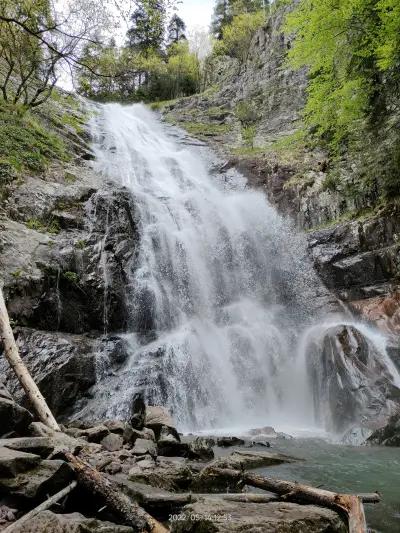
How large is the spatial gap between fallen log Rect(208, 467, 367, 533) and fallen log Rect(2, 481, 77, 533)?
1.86m

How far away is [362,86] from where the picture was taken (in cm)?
1552

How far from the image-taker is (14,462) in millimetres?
3480

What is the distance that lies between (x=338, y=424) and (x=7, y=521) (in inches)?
309

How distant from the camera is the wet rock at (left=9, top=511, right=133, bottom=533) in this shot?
2.93 metres

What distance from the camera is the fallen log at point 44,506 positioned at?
2.89 metres

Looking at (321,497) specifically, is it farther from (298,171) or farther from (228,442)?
(298,171)

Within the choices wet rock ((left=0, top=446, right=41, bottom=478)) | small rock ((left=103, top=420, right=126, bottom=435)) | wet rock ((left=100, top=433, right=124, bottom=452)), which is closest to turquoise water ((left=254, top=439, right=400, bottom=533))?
wet rock ((left=100, top=433, right=124, bottom=452))

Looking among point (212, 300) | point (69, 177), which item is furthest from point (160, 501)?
point (69, 177)

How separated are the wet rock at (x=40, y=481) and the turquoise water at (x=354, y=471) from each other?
2932 millimetres

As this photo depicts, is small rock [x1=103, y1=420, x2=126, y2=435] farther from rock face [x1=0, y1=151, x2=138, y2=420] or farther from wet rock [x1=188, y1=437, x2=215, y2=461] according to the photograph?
rock face [x1=0, y1=151, x2=138, y2=420]

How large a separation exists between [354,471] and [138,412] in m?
4.16

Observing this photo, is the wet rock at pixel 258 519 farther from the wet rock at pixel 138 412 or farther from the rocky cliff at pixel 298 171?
the rocky cliff at pixel 298 171

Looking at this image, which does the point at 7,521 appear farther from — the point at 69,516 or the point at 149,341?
the point at 149,341

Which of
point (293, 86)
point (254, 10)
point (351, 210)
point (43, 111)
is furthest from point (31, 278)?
point (254, 10)
